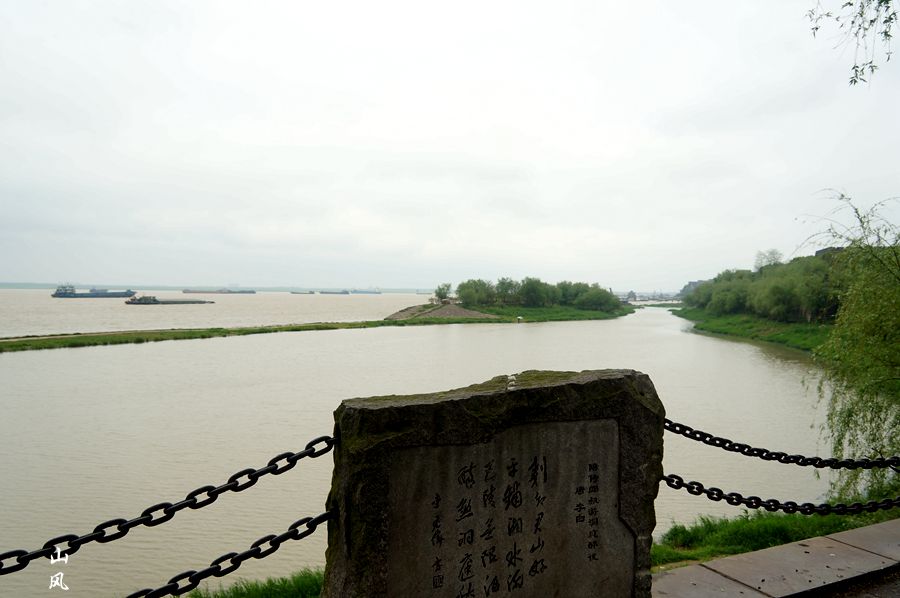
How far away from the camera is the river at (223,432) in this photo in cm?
655

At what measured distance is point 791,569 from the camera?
3.52 meters

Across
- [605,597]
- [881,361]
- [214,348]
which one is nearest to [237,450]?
[605,597]

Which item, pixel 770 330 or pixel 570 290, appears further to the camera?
pixel 570 290

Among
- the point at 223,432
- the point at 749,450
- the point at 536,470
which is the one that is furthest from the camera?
the point at 223,432

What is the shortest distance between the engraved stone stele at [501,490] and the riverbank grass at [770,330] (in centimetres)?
2427

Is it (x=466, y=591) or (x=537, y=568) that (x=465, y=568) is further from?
(x=537, y=568)

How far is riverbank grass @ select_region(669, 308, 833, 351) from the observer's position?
1132 inches

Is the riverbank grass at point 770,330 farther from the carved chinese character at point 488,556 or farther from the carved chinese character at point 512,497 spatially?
the carved chinese character at point 488,556

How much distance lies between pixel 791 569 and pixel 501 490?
8.04 feet

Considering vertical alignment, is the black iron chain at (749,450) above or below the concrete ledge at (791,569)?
above

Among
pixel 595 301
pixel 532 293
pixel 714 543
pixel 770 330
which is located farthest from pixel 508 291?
pixel 714 543

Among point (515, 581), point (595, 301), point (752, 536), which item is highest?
point (595, 301)

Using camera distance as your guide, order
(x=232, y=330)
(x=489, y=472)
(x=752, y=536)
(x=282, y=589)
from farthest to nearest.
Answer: (x=232, y=330), (x=752, y=536), (x=282, y=589), (x=489, y=472)

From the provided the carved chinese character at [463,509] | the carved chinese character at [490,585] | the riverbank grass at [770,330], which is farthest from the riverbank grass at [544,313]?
the carved chinese character at [463,509]
